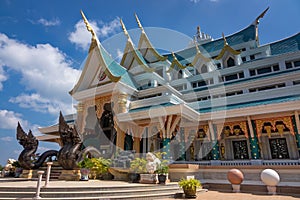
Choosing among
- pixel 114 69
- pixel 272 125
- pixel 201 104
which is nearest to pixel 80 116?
pixel 114 69

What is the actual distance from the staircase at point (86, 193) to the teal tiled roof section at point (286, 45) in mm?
15021

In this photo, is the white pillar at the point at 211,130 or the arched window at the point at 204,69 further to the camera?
the arched window at the point at 204,69

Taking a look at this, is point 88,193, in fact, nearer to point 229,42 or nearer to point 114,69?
point 114,69

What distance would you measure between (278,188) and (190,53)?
51.6 ft

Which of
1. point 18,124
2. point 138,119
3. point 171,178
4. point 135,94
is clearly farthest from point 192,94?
point 18,124

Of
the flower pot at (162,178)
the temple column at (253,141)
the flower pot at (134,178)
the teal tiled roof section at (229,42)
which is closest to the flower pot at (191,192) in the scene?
the flower pot at (162,178)

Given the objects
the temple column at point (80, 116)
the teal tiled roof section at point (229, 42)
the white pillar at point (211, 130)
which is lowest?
the white pillar at point (211, 130)

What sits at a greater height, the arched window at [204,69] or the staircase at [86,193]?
the arched window at [204,69]

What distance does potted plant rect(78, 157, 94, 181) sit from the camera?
7.96m

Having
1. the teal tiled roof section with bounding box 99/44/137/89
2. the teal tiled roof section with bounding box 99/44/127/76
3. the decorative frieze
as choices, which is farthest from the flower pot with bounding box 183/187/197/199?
the teal tiled roof section with bounding box 99/44/127/76

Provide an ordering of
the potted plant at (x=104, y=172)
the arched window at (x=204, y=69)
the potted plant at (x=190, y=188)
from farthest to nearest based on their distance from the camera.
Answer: the arched window at (x=204, y=69) → the potted plant at (x=104, y=172) → the potted plant at (x=190, y=188)

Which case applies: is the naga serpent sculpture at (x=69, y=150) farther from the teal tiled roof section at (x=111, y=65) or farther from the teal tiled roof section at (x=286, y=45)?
the teal tiled roof section at (x=286, y=45)

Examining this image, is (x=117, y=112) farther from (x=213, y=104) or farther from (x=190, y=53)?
(x=190, y=53)

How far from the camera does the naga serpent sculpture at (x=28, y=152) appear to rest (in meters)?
9.62
